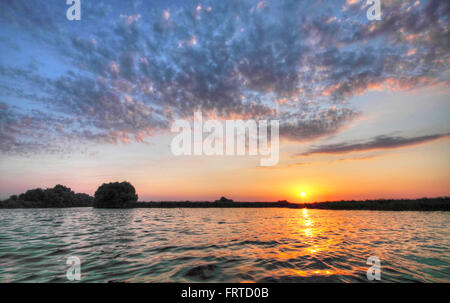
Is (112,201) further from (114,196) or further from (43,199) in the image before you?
(43,199)

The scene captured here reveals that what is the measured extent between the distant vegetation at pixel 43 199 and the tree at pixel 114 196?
25233 mm

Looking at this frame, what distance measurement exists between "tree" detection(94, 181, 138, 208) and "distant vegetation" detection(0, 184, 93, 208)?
2523 centimetres

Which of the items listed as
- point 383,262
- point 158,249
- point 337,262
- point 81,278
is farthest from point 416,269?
point 81,278

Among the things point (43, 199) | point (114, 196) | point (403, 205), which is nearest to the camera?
point (403, 205)

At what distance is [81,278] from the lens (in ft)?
20.6

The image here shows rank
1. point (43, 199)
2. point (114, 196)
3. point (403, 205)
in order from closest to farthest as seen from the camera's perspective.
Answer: point (403, 205)
point (114, 196)
point (43, 199)

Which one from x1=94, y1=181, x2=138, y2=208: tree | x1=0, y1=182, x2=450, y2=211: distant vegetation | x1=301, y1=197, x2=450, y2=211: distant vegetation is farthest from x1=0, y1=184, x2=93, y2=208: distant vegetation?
x1=301, y1=197, x2=450, y2=211: distant vegetation

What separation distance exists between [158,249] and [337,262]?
27.1 ft

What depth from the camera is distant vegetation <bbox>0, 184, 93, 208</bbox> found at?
307 feet

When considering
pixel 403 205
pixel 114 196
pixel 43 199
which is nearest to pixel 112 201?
pixel 114 196

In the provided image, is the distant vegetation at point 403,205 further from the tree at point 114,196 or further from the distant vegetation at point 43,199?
the distant vegetation at point 43,199

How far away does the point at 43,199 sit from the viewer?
10294cm

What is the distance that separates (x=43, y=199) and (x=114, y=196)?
136 ft
